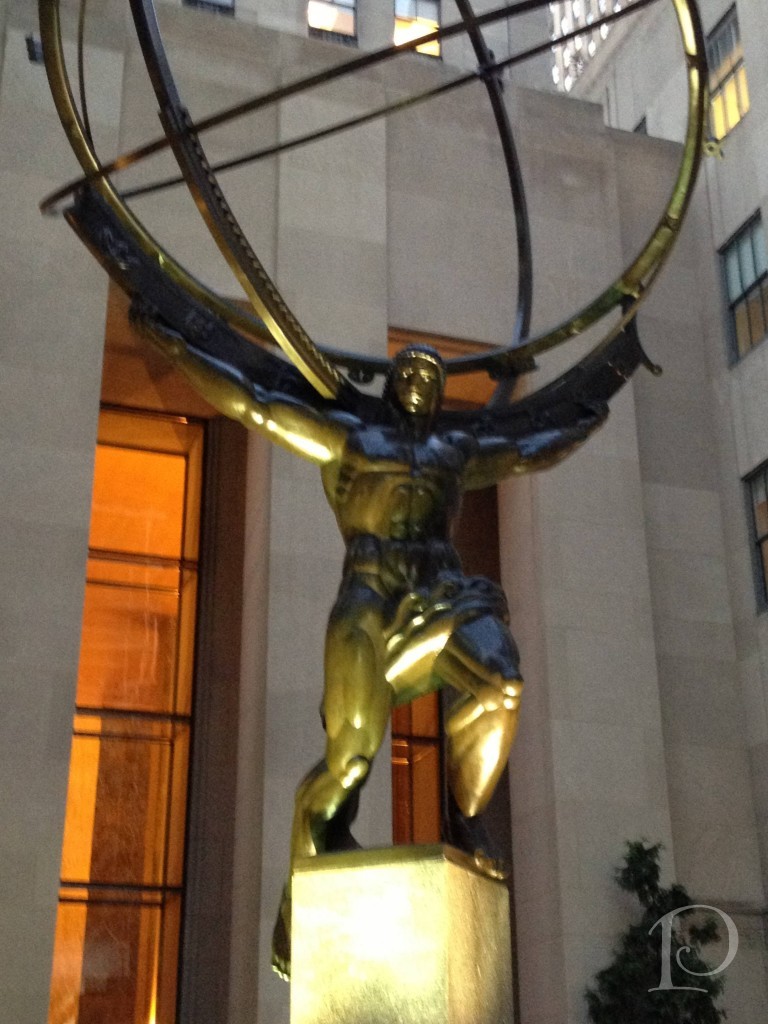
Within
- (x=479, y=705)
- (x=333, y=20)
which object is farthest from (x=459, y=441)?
(x=333, y=20)

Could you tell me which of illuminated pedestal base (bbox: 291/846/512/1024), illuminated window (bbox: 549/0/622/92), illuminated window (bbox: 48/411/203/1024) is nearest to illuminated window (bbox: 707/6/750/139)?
illuminated window (bbox: 549/0/622/92)

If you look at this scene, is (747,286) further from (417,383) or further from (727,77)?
(417,383)

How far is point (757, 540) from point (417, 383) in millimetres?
7794

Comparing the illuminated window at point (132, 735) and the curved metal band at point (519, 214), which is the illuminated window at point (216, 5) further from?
the curved metal band at point (519, 214)

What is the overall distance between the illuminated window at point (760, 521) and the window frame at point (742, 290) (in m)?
1.25

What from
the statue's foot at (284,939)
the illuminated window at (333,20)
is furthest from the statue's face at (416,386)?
the illuminated window at (333,20)

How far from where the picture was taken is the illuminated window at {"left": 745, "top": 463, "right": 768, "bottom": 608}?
43.1ft

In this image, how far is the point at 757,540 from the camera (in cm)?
1329

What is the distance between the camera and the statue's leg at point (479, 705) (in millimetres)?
5504

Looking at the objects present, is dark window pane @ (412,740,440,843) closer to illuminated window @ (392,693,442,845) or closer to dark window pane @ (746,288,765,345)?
illuminated window @ (392,693,442,845)

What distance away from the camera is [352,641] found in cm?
568

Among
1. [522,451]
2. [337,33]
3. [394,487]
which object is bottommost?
[394,487]

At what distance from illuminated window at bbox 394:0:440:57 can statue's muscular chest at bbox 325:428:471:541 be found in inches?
405

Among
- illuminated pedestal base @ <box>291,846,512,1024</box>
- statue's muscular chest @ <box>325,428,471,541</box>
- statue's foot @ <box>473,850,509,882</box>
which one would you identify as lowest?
illuminated pedestal base @ <box>291,846,512,1024</box>
